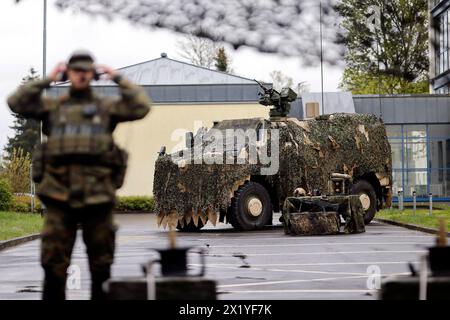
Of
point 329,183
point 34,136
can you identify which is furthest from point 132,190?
point 34,136

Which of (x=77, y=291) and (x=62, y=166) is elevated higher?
(x=62, y=166)

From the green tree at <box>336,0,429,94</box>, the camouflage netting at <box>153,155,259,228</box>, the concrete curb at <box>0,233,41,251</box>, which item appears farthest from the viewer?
the green tree at <box>336,0,429,94</box>

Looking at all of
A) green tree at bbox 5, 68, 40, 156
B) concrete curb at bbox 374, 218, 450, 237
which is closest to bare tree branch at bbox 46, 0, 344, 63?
concrete curb at bbox 374, 218, 450, 237

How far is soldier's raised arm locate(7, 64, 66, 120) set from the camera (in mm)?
6852

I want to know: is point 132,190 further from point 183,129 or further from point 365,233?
point 365,233

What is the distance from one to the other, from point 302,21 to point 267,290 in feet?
9.15

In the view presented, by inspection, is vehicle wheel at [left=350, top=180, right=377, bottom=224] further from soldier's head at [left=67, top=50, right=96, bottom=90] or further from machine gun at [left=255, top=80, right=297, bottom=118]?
soldier's head at [left=67, top=50, right=96, bottom=90]

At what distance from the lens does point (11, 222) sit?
2750 cm

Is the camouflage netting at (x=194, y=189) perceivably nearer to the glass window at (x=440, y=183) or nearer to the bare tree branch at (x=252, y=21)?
the bare tree branch at (x=252, y=21)

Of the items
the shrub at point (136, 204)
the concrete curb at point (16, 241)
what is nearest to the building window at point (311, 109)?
the shrub at point (136, 204)

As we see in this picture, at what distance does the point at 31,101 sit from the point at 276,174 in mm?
16914

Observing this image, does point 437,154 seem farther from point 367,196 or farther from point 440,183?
point 367,196

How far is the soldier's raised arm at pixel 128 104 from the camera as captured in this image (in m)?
6.77

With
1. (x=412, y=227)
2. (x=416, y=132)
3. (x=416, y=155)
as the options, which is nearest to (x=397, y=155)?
(x=416, y=155)
